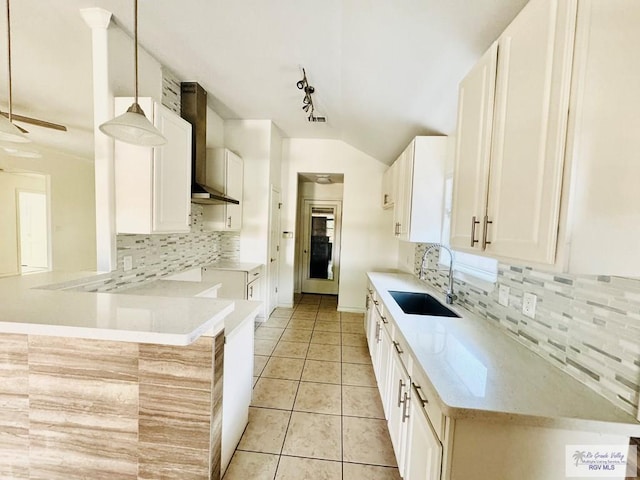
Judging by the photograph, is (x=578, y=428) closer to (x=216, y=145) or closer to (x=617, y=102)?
(x=617, y=102)

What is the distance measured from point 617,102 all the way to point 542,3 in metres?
0.42

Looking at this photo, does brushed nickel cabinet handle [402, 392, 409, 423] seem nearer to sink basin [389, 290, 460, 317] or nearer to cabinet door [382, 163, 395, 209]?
sink basin [389, 290, 460, 317]

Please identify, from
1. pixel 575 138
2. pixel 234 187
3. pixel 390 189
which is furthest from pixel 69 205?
pixel 575 138

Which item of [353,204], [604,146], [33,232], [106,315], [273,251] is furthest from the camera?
[33,232]

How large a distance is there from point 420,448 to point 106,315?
4.87ft

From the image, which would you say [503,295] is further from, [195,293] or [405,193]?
[195,293]

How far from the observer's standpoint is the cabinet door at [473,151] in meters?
1.16

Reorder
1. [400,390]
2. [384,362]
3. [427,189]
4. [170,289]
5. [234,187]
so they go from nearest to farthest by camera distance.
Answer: [400,390] < [384,362] < [170,289] < [427,189] < [234,187]

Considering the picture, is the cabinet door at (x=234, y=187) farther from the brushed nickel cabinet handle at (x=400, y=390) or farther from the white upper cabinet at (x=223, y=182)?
the brushed nickel cabinet handle at (x=400, y=390)

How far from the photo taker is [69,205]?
502 centimetres

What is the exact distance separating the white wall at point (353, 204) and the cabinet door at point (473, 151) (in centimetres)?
303

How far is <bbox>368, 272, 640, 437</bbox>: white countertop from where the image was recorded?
0.87 m

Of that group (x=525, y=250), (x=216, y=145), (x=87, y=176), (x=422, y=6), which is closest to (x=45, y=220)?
(x=87, y=176)

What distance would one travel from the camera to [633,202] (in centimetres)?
74
